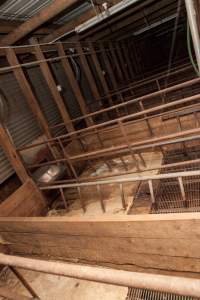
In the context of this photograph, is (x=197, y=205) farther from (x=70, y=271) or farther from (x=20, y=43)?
(x=20, y=43)

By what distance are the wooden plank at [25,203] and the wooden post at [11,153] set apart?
0.65 ft

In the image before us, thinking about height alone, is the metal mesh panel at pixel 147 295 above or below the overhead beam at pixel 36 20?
below

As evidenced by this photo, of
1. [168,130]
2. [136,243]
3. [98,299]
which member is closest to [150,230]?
[136,243]

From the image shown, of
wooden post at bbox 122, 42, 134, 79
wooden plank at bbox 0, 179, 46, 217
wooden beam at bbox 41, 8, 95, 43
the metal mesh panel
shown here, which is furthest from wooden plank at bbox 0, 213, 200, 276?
wooden post at bbox 122, 42, 134, 79

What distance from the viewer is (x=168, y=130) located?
5.23 metres

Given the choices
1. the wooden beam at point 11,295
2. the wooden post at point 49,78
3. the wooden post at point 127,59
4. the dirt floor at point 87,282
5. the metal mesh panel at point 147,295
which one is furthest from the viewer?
the wooden post at point 127,59

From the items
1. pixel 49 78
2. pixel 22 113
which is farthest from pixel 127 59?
pixel 49 78

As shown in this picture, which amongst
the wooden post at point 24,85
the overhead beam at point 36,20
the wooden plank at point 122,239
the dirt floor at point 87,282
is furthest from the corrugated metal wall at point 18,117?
the wooden plank at point 122,239

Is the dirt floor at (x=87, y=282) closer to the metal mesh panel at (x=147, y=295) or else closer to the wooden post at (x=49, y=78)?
the metal mesh panel at (x=147, y=295)

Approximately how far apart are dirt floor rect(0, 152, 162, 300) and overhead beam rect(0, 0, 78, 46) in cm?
324

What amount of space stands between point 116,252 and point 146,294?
0.51 meters

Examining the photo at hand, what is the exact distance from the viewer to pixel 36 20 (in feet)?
17.0

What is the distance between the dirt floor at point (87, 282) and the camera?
2904 mm

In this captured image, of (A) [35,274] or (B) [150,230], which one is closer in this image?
(B) [150,230]
